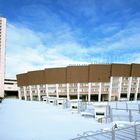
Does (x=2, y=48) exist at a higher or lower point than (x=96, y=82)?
higher

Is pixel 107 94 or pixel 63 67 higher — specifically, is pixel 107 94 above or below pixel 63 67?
below

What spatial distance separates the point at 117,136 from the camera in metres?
13.2

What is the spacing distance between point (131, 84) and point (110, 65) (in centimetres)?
1387

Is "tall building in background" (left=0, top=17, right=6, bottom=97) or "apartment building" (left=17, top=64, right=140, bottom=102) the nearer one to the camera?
"apartment building" (left=17, top=64, right=140, bottom=102)

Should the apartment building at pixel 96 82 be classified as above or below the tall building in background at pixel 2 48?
below

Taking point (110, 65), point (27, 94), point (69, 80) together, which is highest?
point (110, 65)

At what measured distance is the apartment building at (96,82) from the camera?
95.4m

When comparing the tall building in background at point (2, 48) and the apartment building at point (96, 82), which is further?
the tall building in background at point (2, 48)

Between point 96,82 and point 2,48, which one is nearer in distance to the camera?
point 96,82

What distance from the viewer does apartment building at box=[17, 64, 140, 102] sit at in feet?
313

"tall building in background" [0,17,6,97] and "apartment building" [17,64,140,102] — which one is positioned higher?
"tall building in background" [0,17,6,97]

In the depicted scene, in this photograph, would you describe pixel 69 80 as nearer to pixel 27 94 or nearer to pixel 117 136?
pixel 27 94

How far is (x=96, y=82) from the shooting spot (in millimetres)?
96250

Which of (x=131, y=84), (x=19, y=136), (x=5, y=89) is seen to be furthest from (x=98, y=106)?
(x=5, y=89)
